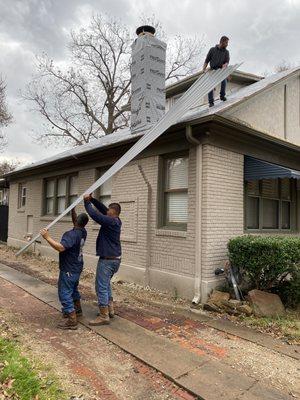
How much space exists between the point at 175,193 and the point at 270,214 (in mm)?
2930

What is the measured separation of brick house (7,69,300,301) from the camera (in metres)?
7.13

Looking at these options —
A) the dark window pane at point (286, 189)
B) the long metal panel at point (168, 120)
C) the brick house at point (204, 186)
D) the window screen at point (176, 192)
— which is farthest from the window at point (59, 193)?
the dark window pane at point (286, 189)

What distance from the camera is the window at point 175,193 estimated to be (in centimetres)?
773

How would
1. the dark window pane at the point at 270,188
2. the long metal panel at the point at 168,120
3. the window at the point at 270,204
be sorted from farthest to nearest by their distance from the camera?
the dark window pane at the point at 270,188 < the window at the point at 270,204 < the long metal panel at the point at 168,120

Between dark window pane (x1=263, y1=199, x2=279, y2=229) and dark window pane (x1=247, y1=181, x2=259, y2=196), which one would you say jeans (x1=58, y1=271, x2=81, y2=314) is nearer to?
dark window pane (x1=247, y1=181, x2=259, y2=196)

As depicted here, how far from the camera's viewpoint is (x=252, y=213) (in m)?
8.62

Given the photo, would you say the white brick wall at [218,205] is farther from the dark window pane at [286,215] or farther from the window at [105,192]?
the window at [105,192]

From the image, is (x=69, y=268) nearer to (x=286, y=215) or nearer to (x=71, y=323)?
(x=71, y=323)

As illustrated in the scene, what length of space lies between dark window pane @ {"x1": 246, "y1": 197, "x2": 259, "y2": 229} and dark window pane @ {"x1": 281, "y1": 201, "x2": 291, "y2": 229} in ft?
4.36

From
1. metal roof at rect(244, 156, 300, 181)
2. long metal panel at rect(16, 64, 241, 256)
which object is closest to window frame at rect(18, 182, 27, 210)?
long metal panel at rect(16, 64, 241, 256)

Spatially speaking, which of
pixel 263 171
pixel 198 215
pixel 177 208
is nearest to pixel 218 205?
pixel 198 215

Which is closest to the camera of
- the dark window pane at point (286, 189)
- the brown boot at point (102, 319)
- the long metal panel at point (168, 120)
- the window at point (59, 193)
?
the brown boot at point (102, 319)

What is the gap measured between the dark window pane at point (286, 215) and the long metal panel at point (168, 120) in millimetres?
4071

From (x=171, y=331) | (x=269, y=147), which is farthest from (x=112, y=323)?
(x=269, y=147)
